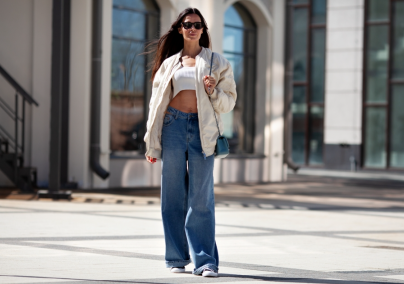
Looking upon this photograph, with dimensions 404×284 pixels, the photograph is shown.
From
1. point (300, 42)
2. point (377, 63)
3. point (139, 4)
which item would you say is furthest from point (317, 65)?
point (139, 4)

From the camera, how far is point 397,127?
25.4 metres

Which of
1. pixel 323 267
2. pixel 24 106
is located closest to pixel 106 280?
pixel 323 267

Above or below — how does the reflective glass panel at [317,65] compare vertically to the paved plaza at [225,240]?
above

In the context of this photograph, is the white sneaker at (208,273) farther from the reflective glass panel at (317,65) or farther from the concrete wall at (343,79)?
the reflective glass panel at (317,65)

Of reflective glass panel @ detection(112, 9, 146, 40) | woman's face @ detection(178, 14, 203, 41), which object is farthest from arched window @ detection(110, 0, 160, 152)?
woman's face @ detection(178, 14, 203, 41)

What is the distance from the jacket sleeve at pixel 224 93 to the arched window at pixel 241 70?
1254cm

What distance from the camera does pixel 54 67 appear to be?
11477mm

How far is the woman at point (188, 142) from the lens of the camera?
17.4 feet

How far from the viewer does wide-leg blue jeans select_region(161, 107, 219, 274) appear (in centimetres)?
532

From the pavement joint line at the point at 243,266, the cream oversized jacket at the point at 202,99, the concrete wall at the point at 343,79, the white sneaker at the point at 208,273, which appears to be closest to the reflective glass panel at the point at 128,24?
the pavement joint line at the point at 243,266

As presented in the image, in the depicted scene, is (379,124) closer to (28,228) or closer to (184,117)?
(28,228)

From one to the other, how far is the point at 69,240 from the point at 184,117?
7.32 ft

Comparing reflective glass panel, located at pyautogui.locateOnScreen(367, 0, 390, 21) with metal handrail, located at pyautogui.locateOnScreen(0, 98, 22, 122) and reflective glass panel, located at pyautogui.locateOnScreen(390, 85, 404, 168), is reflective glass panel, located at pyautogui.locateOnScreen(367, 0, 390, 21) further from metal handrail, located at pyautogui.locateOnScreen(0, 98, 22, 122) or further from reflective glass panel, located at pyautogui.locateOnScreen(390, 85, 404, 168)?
metal handrail, located at pyautogui.locateOnScreen(0, 98, 22, 122)

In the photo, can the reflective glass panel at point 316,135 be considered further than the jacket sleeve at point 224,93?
Yes
